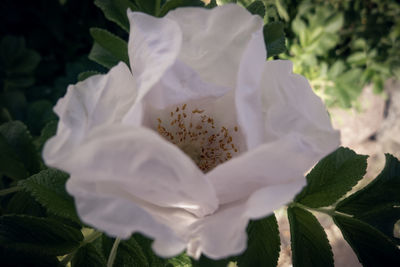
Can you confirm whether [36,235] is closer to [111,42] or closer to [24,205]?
[24,205]

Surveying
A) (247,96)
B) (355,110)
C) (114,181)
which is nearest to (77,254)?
(114,181)

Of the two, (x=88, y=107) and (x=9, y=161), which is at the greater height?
(x=88, y=107)

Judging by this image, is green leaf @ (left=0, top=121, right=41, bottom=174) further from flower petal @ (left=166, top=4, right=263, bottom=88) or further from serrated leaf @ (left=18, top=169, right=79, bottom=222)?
flower petal @ (left=166, top=4, right=263, bottom=88)

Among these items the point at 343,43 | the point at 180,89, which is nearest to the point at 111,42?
the point at 180,89

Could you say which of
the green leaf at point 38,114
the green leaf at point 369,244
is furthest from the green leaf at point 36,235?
the green leaf at point 38,114

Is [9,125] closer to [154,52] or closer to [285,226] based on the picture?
[154,52]

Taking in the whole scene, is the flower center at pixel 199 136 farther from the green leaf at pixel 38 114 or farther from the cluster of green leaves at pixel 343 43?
the cluster of green leaves at pixel 343 43
